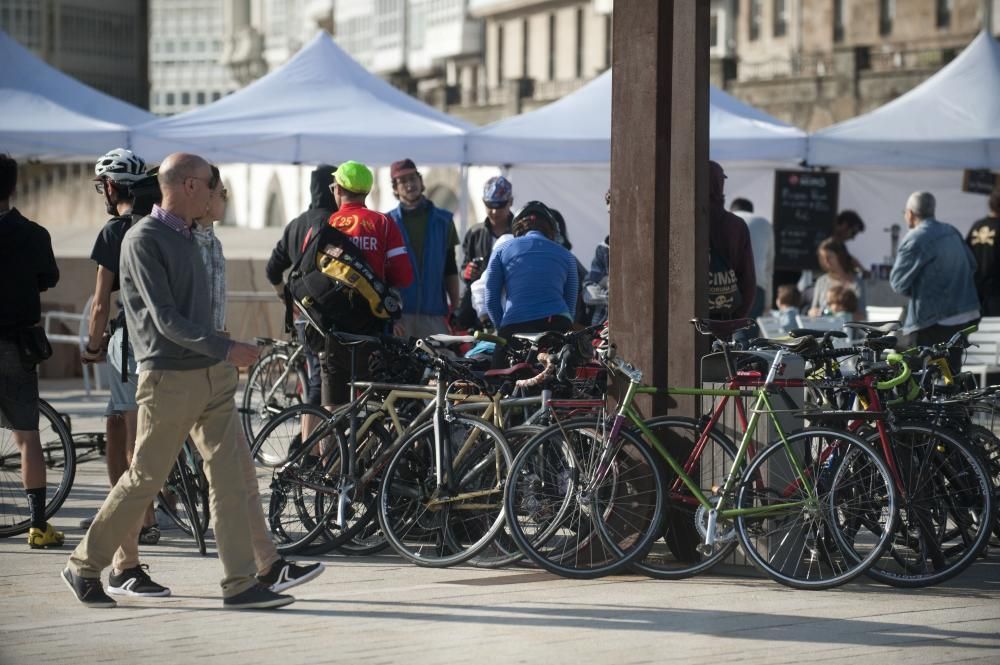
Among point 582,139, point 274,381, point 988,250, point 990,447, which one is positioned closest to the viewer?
point 990,447

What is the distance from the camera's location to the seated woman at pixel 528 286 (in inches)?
368

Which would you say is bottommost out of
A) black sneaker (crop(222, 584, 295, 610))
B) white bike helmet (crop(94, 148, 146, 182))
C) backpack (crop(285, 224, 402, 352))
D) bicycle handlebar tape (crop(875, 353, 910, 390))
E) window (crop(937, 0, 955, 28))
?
black sneaker (crop(222, 584, 295, 610))

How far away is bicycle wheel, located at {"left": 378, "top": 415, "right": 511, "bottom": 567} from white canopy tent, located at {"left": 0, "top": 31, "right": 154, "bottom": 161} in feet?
30.1

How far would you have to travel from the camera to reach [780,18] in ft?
206

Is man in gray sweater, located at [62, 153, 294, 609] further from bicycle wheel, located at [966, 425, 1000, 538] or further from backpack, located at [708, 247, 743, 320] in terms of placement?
bicycle wheel, located at [966, 425, 1000, 538]

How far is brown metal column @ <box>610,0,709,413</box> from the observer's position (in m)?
8.28

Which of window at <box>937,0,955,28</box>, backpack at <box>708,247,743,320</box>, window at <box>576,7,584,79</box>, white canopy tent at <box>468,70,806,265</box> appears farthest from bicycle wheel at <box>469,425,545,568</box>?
window at <box>576,7,584,79</box>

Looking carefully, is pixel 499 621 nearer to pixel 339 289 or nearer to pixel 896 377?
pixel 896 377

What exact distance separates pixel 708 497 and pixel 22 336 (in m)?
3.41

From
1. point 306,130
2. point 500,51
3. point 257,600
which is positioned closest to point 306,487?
point 257,600

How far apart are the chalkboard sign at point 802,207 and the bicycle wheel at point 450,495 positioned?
1295 centimetres

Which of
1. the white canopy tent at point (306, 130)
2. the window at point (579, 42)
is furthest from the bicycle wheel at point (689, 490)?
the window at point (579, 42)

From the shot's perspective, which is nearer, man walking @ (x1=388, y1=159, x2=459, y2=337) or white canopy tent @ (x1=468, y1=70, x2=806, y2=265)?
man walking @ (x1=388, y1=159, x2=459, y2=337)

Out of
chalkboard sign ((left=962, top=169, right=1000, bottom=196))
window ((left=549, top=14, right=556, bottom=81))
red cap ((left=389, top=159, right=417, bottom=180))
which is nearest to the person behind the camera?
red cap ((left=389, top=159, right=417, bottom=180))
